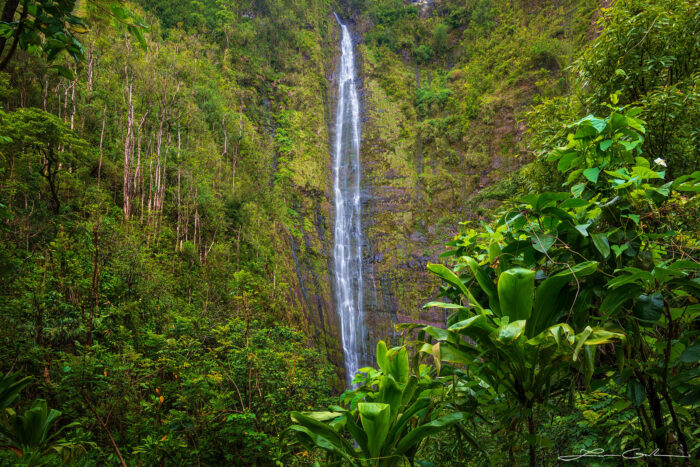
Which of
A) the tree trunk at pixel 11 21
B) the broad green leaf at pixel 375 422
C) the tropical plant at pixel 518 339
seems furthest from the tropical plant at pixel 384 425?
the tree trunk at pixel 11 21

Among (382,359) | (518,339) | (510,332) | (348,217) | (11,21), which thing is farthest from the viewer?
(348,217)

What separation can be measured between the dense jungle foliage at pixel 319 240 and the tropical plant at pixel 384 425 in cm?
1

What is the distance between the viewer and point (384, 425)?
1171 millimetres

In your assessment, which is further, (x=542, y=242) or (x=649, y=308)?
(x=542, y=242)

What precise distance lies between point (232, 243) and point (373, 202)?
28.3ft

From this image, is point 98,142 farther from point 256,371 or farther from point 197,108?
point 256,371

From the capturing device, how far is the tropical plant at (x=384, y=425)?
45.6 inches

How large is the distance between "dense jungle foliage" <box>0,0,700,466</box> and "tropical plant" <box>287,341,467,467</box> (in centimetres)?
1

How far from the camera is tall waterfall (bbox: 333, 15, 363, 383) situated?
1401 cm

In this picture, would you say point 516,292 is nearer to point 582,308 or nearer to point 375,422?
point 582,308

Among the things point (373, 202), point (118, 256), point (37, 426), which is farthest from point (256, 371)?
point (373, 202)

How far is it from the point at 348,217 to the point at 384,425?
51.8 feet

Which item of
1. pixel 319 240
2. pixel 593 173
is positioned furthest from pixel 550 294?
pixel 319 240

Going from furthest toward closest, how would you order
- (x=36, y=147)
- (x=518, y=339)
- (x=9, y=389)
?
(x=36, y=147)
(x=9, y=389)
(x=518, y=339)
